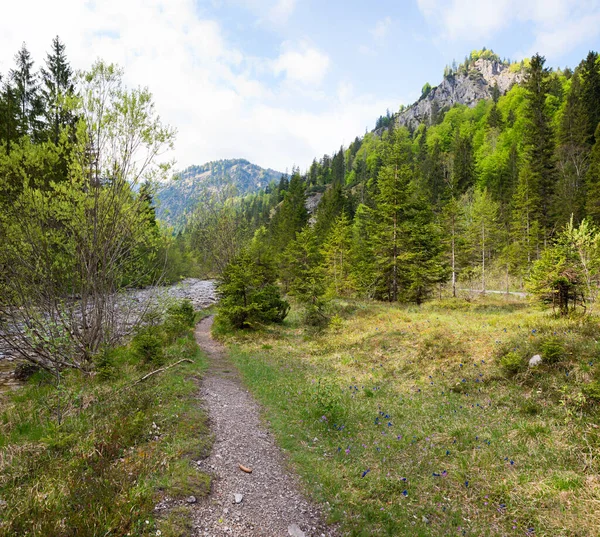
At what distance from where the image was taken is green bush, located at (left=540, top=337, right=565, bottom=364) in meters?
8.15

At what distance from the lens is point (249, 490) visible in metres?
5.25

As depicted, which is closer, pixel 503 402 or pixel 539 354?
pixel 503 402

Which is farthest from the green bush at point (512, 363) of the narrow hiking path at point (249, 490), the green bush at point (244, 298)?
the green bush at point (244, 298)

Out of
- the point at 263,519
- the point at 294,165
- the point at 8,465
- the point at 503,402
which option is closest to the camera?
the point at 263,519

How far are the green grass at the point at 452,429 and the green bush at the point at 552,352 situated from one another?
3 centimetres

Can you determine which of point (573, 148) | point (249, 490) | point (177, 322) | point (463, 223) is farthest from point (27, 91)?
point (573, 148)

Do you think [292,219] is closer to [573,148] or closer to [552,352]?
[552,352]

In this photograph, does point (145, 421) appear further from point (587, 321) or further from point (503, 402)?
point (587, 321)

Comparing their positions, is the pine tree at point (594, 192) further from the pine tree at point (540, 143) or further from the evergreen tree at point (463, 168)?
the evergreen tree at point (463, 168)

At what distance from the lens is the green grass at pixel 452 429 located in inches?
177

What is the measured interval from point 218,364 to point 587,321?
14188 millimetres

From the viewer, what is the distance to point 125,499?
4137mm

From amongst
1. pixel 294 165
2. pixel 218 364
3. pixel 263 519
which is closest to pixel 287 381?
pixel 218 364

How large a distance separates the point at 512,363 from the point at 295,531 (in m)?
7.53
